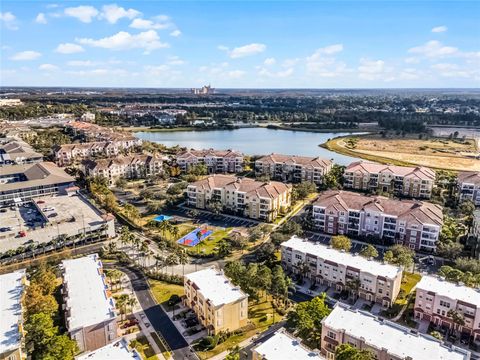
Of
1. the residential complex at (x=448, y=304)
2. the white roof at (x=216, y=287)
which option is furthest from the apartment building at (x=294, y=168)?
the white roof at (x=216, y=287)

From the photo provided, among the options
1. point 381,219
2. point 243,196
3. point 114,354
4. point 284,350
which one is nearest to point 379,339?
point 284,350

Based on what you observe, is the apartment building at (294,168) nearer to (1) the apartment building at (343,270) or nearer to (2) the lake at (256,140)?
(2) the lake at (256,140)

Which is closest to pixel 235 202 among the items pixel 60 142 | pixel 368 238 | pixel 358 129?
pixel 368 238

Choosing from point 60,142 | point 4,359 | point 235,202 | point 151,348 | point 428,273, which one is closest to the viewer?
point 4,359

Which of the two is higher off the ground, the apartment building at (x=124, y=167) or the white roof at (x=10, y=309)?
the apartment building at (x=124, y=167)

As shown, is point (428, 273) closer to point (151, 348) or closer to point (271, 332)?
point (271, 332)

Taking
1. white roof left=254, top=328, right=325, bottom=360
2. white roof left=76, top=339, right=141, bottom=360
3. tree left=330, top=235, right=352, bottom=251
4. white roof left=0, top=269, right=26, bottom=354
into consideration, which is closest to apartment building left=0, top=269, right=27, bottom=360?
white roof left=0, top=269, right=26, bottom=354

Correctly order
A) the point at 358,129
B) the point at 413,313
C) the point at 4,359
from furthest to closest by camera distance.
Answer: the point at 358,129 → the point at 413,313 → the point at 4,359
